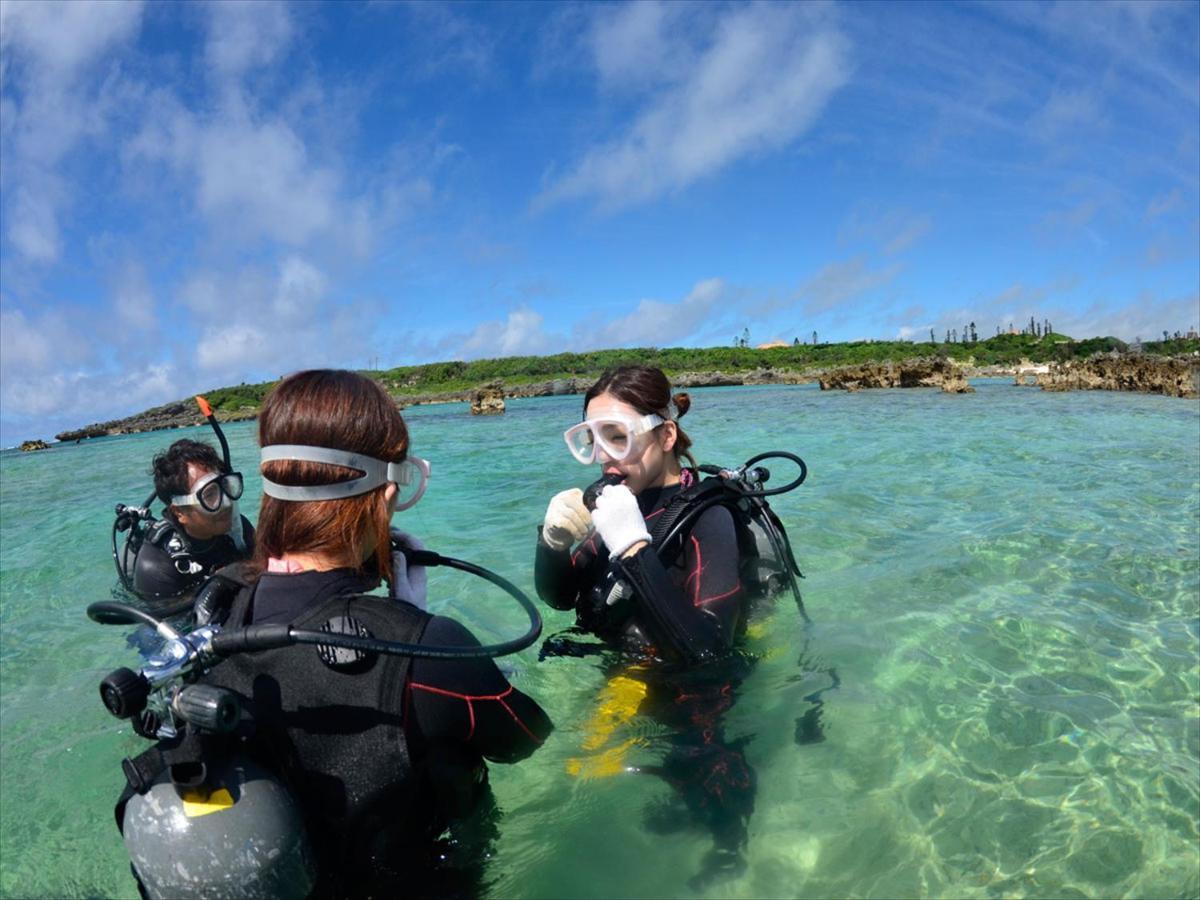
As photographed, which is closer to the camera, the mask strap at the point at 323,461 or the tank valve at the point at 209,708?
the tank valve at the point at 209,708

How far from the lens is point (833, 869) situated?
2.78 meters

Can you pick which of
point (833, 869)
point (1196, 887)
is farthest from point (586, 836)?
point (1196, 887)

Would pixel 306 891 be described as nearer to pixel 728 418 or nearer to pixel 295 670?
pixel 295 670

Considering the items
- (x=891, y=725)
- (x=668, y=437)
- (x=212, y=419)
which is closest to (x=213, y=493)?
(x=212, y=419)

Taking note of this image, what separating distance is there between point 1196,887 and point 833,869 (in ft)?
4.39

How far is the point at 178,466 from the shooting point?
4293 millimetres

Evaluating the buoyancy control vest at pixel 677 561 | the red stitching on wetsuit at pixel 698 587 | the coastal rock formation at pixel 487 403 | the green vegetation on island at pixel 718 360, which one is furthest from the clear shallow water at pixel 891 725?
the green vegetation on island at pixel 718 360

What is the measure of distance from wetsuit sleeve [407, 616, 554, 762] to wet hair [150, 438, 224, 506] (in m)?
3.22

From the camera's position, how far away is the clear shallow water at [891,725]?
281 cm

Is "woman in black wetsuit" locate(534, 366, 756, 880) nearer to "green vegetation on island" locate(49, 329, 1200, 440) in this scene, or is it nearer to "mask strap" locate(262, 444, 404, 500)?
"mask strap" locate(262, 444, 404, 500)

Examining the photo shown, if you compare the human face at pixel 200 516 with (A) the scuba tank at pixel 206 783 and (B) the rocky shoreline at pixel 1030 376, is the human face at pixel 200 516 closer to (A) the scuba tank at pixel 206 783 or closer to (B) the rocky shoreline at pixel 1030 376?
(B) the rocky shoreline at pixel 1030 376

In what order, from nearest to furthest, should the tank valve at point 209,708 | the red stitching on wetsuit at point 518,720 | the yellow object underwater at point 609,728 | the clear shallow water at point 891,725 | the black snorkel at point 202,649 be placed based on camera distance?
the tank valve at point 209,708 < the black snorkel at point 202,649 < the red stitching on wetsuit at point 518,720 < the clear shallow water at point 891,725 < the yellow object underwater at point 609,728

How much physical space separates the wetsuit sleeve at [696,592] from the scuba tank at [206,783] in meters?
1.46

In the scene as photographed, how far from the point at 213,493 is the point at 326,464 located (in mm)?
2985
